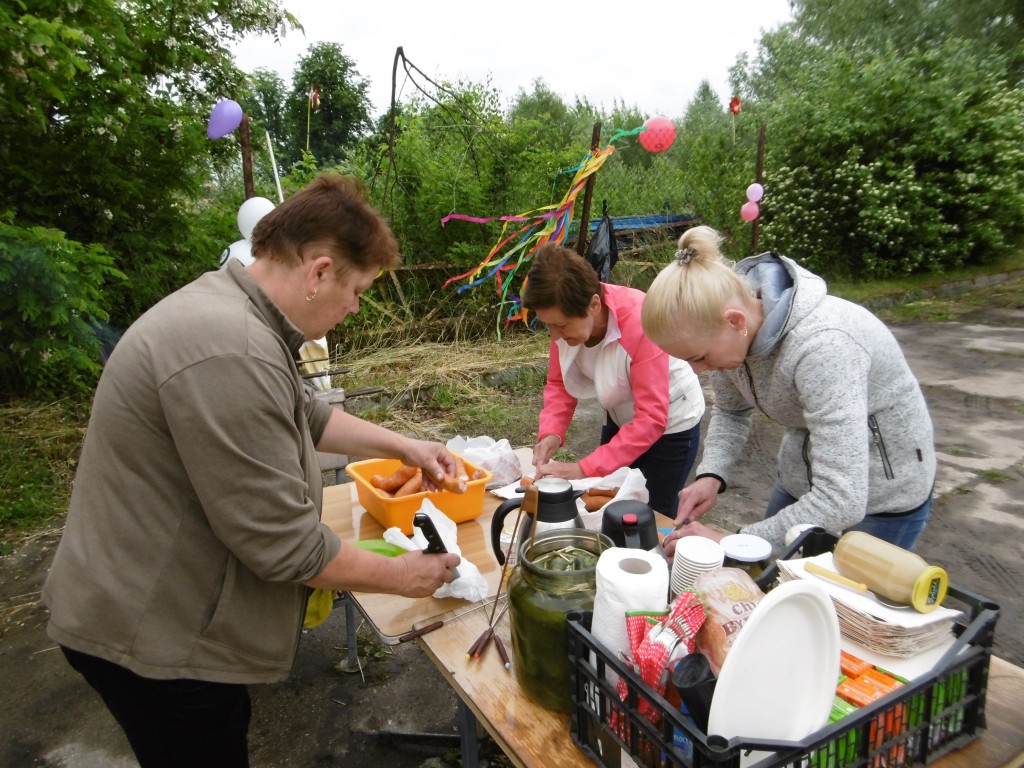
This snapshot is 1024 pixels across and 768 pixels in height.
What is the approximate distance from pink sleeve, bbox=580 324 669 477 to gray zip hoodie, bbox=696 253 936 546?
0.47 metres

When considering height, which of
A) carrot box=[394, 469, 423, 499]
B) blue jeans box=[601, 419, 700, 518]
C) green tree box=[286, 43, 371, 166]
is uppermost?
green tree box=[286, 43, 371, 166]

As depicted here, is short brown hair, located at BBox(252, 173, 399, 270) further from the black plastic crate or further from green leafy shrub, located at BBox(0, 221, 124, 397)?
green leafy shrub, located at BBox(0, 221, 124, 397)

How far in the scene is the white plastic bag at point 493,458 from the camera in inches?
90.6

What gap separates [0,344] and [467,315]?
445 cm

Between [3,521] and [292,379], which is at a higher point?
[292,379]

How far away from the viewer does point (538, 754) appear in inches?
42.3

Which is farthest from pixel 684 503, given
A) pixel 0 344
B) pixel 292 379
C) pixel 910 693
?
pixel 0 344

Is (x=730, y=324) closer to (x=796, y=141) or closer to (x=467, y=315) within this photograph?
(x=467, y=315)

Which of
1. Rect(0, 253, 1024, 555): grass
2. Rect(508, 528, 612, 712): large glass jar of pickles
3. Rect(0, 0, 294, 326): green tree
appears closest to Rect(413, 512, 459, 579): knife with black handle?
Rect(508, 528, 612, 712): large glass jar of pickles

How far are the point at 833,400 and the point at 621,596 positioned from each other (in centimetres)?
78

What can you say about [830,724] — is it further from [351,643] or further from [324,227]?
[351,643]

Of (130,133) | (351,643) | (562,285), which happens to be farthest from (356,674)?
(130,133)

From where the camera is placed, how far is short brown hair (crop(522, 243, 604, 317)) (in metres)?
2.17

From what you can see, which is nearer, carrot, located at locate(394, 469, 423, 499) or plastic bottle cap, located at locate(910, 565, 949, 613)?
plastic bottle cap, located at locate(910, 565, 949, 613)
